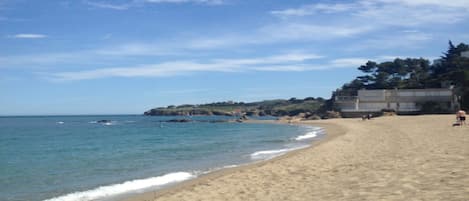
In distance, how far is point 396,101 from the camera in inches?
3155

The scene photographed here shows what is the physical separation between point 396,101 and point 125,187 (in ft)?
239

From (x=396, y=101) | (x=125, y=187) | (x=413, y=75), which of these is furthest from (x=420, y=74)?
(x=125, y=187)

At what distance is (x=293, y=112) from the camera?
15700 centimetres

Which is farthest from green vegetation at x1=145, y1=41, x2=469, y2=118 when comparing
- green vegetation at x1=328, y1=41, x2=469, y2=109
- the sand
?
the sand

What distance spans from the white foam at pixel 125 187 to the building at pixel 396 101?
64.1m

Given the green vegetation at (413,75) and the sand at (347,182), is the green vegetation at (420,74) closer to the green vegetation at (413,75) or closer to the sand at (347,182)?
the green vegetation at (413,75)

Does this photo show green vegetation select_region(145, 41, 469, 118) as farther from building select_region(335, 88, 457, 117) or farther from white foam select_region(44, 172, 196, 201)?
white foam select_region(44, 172, 196, 201)

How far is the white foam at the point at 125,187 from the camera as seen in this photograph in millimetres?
12617

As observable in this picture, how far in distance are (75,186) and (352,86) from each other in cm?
9302

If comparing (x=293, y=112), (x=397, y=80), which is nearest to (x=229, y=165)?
(x=397, y=80)

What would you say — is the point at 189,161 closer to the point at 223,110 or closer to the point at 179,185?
the point at 179,185

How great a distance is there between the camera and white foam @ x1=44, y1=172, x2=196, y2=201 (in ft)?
41.4

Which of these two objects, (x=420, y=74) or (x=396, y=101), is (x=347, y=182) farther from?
(x=420, y=74)

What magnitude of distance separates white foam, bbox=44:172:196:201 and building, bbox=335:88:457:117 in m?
64.1
